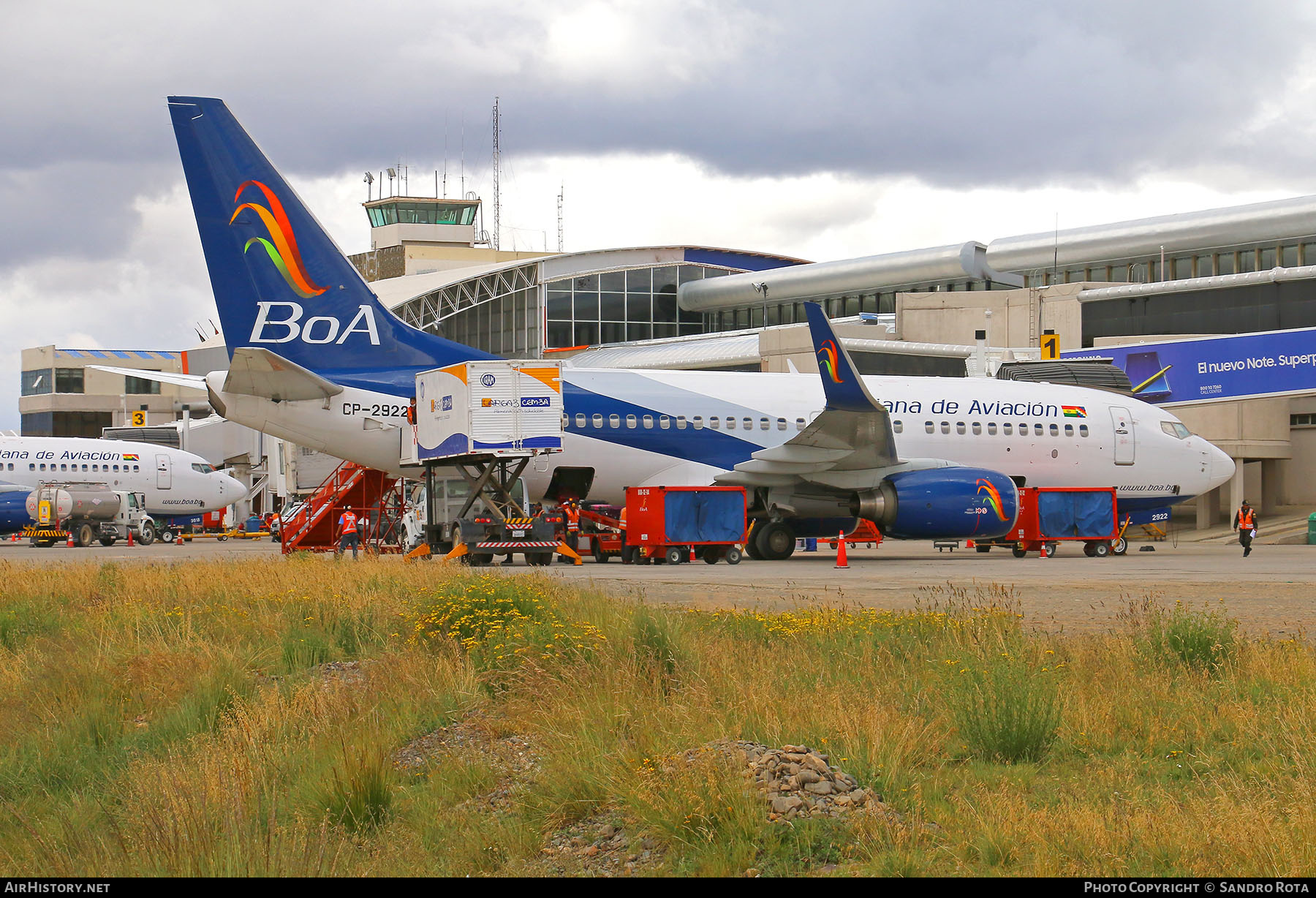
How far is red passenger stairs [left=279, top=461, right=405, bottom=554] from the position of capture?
2739cm

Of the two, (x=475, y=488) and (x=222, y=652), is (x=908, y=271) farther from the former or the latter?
(x=222, y=652)

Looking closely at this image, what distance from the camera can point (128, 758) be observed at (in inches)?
333

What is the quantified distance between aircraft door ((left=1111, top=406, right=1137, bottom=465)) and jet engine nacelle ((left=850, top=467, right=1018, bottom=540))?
4.57m

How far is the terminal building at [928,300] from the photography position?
45.3 metres

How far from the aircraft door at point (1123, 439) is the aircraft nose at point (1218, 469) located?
243 centimetres

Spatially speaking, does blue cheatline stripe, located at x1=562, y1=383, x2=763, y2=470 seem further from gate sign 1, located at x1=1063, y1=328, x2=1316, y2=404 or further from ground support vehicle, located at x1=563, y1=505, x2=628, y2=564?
gate sign 1, located at x1=1063, y1=328, x2=1316, y2=404

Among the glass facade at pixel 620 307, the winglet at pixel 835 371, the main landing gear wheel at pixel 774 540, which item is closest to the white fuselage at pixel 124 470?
the glass facade at pixel 620 307

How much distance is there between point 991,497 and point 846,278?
44.4m

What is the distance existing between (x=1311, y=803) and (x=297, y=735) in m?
5.70

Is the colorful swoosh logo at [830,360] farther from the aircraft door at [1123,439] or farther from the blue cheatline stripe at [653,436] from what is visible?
the aircraft door at [1123,439]

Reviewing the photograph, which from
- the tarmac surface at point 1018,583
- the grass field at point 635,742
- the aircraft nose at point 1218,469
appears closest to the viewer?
the grass field at point 635,742

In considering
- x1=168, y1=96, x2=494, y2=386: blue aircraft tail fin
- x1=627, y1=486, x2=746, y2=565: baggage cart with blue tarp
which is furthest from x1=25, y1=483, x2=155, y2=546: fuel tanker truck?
x1=627, y1=486, x2=746, y2=565: baggage cart with blue tarp

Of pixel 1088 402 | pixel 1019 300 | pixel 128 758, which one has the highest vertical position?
pixel 1019 300

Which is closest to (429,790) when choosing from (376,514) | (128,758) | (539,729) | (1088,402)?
(539,729)
